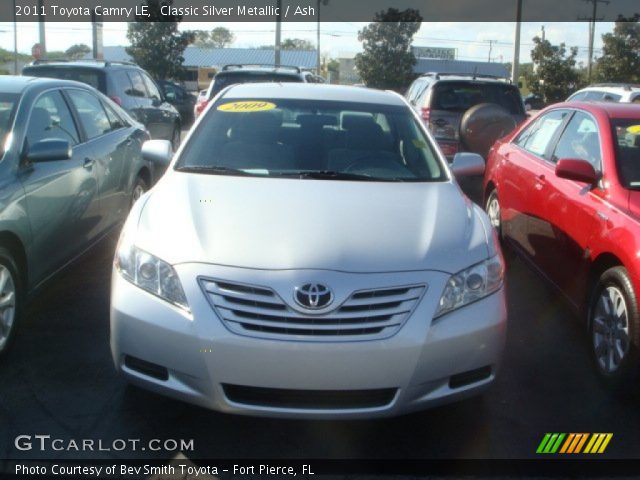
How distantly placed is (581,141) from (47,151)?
3.58 m

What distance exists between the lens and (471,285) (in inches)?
137

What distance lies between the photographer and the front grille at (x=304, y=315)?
3.20 metres

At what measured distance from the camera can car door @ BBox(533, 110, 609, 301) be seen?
4.67m

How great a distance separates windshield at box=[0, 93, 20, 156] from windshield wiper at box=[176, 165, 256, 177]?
1125 millimetres

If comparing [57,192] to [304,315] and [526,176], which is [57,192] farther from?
[526,176]

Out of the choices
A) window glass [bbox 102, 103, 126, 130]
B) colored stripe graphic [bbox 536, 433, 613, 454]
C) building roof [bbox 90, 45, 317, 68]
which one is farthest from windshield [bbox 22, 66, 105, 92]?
building roof [bbox 90, 45, 317, 68]

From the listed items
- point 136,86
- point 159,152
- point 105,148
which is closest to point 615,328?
point 159,152

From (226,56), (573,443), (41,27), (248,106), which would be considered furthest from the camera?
(226,56)

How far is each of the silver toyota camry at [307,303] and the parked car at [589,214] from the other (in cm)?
82

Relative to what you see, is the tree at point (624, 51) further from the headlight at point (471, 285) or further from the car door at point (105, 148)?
the headlight at point (471, 285)

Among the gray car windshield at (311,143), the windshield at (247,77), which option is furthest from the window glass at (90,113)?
the windshield at (247,77)

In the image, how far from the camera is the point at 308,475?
10.9ft

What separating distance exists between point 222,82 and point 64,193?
7.99m

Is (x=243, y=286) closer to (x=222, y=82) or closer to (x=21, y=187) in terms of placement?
(x=21, y=187)
